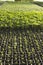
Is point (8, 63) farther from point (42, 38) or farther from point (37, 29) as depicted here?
point (37, 29)

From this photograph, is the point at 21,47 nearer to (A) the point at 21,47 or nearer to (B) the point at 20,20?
(A) the point at 21,47

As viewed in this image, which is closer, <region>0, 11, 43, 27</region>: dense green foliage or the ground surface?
the ground surface

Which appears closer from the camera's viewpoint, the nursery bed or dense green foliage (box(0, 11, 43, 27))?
the nursery bed

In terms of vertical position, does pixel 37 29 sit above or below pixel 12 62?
below

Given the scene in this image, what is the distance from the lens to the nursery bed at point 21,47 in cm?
86

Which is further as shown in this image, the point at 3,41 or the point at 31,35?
the point at 31,35

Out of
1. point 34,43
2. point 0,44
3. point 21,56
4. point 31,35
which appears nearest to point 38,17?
point 31,35

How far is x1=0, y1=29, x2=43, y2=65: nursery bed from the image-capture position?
0.86 m

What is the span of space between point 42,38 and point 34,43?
13 centimetres

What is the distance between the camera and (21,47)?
1038 mm

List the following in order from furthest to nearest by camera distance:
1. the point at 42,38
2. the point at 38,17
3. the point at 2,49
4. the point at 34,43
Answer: the point at 38,17, the point at 42,38, the point at 34,43, the point at 2,49

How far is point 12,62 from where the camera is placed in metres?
0.84

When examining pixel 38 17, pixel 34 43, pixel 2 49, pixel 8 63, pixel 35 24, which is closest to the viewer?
pixel 8 63

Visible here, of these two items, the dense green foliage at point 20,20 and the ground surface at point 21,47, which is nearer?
the ground surface at point 21,47
